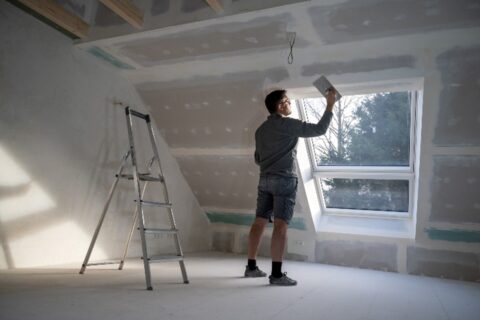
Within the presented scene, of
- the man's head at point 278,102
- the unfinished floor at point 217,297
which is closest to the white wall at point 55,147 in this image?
the unfinished floor at point 217,297

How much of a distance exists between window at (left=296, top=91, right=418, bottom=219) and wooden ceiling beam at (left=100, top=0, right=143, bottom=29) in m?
1.53

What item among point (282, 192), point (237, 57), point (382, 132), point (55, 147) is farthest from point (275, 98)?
point (55, 147)

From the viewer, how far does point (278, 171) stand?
243 centimetres

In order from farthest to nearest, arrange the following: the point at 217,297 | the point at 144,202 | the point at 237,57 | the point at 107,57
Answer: the point at 107,57 → the point at 237,57 → the point at 144,202 → the point at 217,297

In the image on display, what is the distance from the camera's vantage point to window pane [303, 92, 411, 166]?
3.12m

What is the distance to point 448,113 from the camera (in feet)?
8.31

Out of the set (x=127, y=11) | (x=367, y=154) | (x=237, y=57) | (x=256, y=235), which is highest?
(x=127, y=11)

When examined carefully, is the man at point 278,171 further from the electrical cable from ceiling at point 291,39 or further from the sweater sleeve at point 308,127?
the electrical cable from ceiling at point 291,39

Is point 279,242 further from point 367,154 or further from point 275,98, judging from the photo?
point 367,154

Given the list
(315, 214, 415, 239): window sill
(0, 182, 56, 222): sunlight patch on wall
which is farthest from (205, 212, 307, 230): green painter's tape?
(0, 182, 56, 222): sunlight patch on wall

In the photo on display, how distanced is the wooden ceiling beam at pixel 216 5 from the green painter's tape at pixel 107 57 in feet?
3.72

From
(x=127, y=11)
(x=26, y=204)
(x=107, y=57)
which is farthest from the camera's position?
(x=107, y=57)

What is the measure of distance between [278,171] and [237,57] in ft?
3.15

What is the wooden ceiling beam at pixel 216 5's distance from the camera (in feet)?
7.04
